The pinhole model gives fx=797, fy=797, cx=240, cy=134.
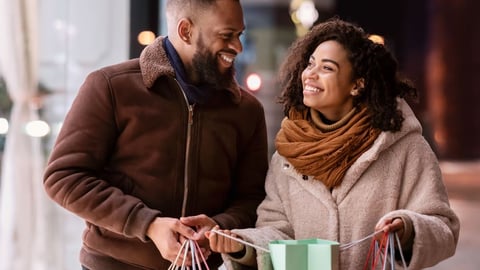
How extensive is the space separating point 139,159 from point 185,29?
0.33m

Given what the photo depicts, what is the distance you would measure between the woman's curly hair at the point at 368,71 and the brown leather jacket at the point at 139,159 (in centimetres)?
20

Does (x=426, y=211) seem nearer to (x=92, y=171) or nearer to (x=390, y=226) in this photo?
(x=390, y=226)

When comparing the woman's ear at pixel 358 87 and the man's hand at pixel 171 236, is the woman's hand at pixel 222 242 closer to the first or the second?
the man's hand at pixel 171 236

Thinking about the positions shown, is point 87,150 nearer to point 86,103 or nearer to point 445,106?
point 86,103

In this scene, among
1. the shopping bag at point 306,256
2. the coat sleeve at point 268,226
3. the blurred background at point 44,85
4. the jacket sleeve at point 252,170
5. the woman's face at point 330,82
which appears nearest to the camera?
the shopping bag at point 306,256

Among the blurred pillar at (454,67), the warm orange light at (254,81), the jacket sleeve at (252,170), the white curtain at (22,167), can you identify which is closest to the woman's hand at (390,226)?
the jacket sleeve at (252,170)

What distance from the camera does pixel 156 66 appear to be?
1896 millimetres

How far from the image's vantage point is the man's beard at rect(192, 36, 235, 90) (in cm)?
190

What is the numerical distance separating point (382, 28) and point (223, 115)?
531 centimetres

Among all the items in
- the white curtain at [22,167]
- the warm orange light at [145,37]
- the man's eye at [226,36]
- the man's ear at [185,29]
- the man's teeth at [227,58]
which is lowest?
the white curtain at [22,167]

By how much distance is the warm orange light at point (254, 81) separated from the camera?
4.85m

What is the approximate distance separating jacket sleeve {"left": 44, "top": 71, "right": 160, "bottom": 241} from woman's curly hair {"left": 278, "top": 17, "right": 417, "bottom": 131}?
17.9 inches

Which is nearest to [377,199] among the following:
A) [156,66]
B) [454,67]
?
[156,66]

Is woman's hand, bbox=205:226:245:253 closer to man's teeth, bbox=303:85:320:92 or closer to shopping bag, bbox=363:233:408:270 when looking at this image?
shopping bag, bbox=363:233:408:270
